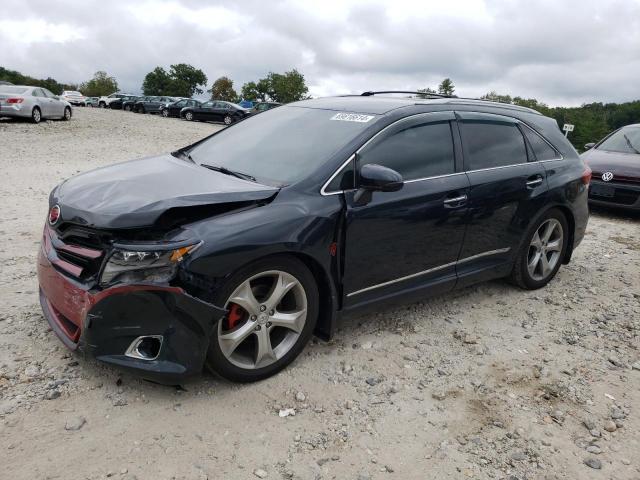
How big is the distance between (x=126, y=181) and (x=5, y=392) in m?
1.33

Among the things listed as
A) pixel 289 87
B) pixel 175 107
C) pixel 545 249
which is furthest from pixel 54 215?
pixel 289 87

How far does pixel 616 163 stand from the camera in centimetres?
846

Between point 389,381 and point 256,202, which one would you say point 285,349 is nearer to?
point 389,381

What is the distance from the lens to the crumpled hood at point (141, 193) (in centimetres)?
274

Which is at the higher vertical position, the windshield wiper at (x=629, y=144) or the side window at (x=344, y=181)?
the windshield wiper at (x=629, y=144)

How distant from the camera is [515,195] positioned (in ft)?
14.1

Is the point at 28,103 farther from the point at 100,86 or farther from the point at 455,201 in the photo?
the point at 100,86

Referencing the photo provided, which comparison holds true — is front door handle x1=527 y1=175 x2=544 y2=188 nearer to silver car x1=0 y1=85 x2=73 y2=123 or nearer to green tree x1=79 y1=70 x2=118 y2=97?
silver car x1=0 y1=85 x2=73 y2=123

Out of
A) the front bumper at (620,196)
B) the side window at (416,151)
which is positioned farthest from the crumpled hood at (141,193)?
the front bumper at (620,196)

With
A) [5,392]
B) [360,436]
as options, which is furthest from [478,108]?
[5,392]

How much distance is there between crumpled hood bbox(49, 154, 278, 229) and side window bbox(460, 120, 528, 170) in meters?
1.76

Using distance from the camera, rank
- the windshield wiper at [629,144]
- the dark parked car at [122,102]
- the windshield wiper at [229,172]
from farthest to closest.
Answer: the dark parked car at [122,102]
the windshield wiper at [629,144]
the windshield wiper at [229,172]

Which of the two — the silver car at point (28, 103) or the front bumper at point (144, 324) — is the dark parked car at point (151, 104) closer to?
the silver car at point (28, 103)

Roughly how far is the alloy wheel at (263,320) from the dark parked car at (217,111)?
27.3m
